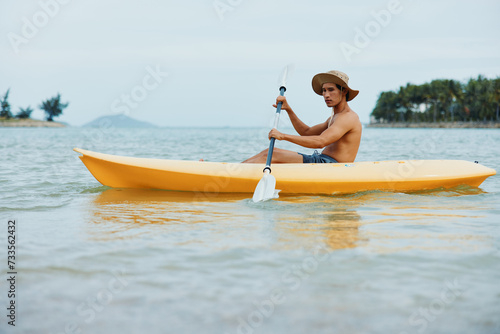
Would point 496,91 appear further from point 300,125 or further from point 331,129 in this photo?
point 331,129

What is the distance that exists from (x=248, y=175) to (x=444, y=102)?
71.4 meters

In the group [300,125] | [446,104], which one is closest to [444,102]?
[446,104]

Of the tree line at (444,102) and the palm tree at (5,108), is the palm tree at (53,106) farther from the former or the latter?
→ the tree line at (444,102)

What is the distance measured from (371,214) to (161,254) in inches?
77.4

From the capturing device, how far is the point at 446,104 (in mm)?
70438

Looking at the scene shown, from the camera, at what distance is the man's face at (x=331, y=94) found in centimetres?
483

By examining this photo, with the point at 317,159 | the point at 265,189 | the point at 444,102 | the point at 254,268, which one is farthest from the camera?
the point at 444,102

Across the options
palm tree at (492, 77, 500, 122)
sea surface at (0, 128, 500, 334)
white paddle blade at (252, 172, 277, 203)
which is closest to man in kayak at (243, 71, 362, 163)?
white paddle blade at (252, 172, 277, 203)

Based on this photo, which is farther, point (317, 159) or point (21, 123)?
point (21, 123)

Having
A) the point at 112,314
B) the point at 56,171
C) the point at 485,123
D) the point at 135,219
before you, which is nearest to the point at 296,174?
the point at 135,219

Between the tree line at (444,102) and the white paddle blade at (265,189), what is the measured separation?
2395 inches

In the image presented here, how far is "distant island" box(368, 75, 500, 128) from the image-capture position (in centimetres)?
6122

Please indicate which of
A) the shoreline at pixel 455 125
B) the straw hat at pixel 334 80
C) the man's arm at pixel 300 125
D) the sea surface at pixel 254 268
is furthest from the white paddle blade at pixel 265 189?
the shoreline at pixel 455 125

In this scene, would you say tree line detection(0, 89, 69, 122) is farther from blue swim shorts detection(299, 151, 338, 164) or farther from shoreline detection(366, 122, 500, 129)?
blue swim shorts detection(299, 151, 338, 164)
